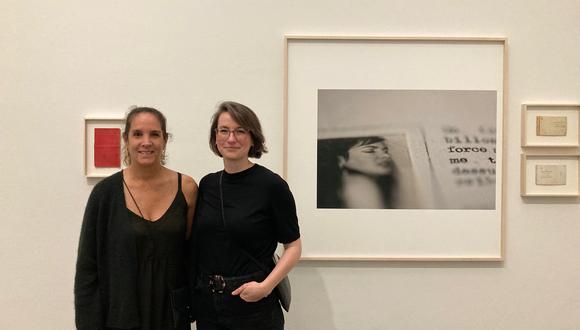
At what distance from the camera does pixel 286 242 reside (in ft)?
4.52

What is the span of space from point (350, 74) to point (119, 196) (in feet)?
3.55

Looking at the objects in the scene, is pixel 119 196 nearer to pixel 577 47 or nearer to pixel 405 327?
pixel 405 327

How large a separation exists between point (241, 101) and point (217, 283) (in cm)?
84

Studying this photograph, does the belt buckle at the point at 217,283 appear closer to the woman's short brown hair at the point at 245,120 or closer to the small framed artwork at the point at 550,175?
the woman's short brown hair at the point at 245,120

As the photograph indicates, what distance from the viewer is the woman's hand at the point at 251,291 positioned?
1302mm

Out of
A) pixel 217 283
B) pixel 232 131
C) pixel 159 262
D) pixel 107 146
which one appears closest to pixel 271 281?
pixel 217 283

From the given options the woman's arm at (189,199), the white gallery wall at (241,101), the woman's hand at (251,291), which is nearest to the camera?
the woman's hand at (251,291)

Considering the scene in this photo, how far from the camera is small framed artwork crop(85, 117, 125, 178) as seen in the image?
1.87 metres

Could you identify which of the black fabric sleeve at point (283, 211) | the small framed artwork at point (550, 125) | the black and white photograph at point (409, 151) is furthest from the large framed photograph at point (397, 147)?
the black fabric sleeve at point (283, 211)

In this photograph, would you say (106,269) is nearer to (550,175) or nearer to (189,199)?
(189,199)

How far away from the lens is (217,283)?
4.38ft

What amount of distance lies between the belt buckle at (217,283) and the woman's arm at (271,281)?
0.14 feet

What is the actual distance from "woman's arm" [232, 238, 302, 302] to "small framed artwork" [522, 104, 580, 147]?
1.20 m

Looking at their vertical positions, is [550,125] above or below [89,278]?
above
